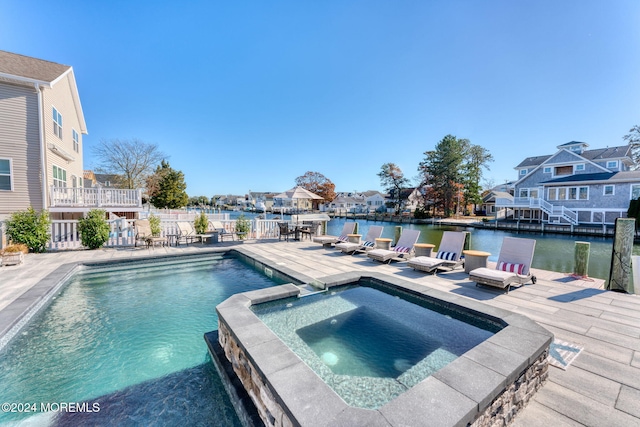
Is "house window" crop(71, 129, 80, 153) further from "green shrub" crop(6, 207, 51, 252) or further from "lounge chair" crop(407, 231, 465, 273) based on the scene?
"lounge chair" crop(407, 231, 465, 273)

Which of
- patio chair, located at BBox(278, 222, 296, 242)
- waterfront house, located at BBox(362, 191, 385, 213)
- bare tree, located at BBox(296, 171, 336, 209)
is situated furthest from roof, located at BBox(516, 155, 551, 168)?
patio chair, located at BBox(278, 222, 296, 242)

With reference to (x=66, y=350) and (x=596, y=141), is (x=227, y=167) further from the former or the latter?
(x=596, y=141)

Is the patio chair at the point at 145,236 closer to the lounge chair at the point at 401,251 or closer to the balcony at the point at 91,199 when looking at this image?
the balcony at the point at 91,199

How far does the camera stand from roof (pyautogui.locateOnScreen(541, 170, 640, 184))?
2326 cm

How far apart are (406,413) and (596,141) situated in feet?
153

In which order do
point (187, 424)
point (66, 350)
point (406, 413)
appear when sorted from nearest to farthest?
point (406, 413) → point (187, 424) → point (66, 350)

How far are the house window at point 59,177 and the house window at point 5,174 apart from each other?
55.1 inches

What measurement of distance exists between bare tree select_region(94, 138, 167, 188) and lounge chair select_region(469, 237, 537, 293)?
33.3 metres

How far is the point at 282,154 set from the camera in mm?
32969

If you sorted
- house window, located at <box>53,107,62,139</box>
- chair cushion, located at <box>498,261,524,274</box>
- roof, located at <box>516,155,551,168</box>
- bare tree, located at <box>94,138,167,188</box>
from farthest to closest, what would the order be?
1. roof, located at <box>516,155,551,168</box>
2. bare tree, located at <box>94,138,167,188</box>
3. house window, located at <box>53,107,62,139</box>
4. chair cushion, located at <box>498,261,524,274</box>

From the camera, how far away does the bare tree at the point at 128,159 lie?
2753cm

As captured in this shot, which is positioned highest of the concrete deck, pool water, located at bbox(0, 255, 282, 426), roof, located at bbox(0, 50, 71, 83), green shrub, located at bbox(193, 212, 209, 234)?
roof, located at bbox(0, 50, 71, 83)

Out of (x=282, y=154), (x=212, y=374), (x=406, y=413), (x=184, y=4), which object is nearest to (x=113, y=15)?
(x=184, y=4)

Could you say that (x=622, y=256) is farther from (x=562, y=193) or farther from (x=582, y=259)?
(x=562, y=193)
